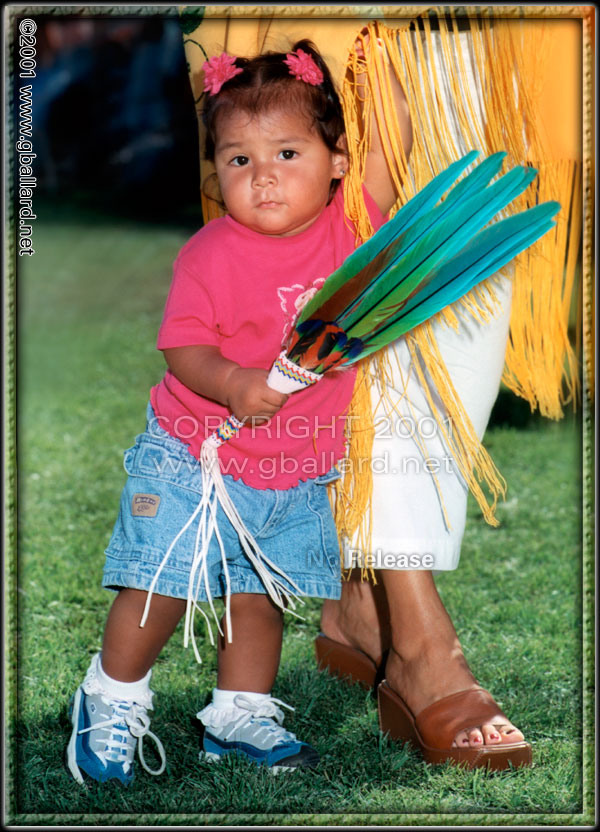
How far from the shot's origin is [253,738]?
172 cm

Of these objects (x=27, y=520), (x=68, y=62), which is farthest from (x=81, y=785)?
(x=68, y=62)

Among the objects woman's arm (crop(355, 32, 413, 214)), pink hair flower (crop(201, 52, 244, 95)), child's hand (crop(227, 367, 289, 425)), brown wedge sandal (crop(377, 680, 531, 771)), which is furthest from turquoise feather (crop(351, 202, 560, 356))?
brown wedge sandal (crop(377, 680, 531, 771))

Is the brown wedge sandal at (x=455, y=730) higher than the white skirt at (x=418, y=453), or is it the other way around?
the white skirt at (x=418, y=453)

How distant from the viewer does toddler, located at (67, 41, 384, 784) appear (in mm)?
1572

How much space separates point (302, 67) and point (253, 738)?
110 cm

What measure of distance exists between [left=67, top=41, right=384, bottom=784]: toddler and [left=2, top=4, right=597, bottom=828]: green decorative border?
112 mm

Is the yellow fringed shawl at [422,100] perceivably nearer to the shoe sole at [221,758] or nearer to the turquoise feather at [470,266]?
the turquoise feather at [470,266]

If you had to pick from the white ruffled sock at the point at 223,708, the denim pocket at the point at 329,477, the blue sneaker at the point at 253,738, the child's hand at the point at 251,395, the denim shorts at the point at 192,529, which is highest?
the child's hand at the point at 251,395

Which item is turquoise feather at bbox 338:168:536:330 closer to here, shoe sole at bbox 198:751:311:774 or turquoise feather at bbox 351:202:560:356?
turquoise feather at bbox 351:202:560:356

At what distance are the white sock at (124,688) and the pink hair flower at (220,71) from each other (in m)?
0.95

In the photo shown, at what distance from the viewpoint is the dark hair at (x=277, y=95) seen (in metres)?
1.56

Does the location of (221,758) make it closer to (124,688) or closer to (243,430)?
(124,688)

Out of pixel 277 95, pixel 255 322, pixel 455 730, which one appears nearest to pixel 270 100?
pixel 277 95

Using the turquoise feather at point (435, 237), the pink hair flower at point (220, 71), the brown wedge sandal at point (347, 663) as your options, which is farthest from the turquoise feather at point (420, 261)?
the brown wedge sandal at point (347, 663)
